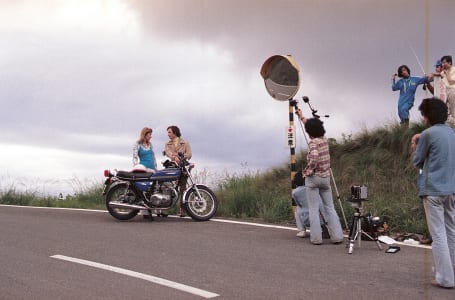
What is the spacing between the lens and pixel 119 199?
1254 centimetres

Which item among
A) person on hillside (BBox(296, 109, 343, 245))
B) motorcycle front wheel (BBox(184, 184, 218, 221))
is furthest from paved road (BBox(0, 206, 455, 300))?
motorcycle front wheel (BBox(184, 184, 218, 221))

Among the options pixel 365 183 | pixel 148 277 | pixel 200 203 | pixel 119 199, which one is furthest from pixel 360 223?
pixel 365 183

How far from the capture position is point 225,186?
662 inches

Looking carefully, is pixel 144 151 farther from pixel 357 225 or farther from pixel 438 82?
pixel 438 82

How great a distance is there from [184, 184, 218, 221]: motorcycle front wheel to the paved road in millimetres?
Answer: 939

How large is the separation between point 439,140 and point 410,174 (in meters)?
9.32

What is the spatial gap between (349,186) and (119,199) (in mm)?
6626

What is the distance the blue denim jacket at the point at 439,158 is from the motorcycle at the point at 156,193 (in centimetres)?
639

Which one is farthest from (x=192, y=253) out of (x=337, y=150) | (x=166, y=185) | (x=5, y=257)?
(x=337, y=150)

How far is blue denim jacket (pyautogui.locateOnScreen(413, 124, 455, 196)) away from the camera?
21.1 feet

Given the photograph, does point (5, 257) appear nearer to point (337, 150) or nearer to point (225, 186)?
point (225, 186)

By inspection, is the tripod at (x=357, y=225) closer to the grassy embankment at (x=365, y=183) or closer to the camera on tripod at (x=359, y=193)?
the camera on tripod at (x=359, y=193)

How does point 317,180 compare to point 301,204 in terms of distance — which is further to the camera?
point 301,204

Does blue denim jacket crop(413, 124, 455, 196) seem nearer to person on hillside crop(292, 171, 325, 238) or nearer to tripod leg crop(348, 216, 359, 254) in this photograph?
tripod leg crop(348, 216, 359, 254)
